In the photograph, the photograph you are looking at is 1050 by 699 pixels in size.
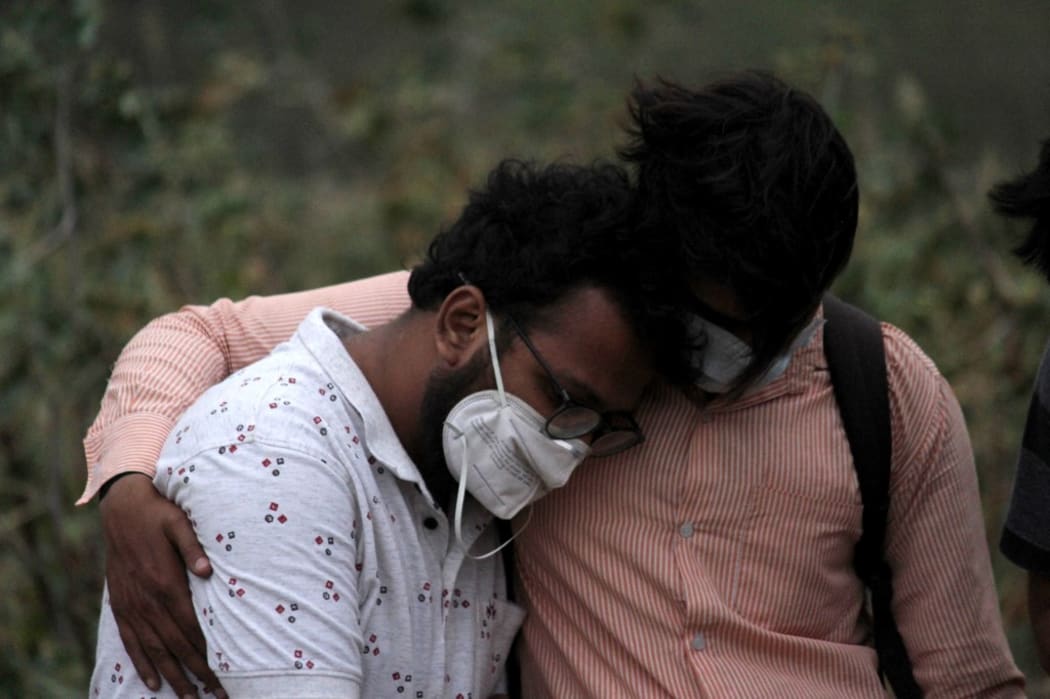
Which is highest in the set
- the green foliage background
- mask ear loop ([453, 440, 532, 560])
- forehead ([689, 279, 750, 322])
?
forehead ([689, 279, 750, 322])

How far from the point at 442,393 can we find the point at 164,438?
1.55 feet

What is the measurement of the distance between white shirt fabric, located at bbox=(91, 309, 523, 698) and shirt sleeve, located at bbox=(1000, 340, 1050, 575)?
886mm

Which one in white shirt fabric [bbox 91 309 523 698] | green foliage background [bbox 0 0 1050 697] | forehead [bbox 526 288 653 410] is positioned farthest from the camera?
green foliage background [bbox 0 0 1050 697]

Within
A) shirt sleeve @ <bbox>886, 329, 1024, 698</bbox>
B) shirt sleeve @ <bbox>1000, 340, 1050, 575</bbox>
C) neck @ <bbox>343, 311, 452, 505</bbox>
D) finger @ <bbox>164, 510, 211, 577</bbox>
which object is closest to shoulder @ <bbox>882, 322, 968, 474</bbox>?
shirt sleeve @ <bbox>886, 329, 1024, 698</bbox>

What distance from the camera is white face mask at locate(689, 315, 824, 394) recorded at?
228cm

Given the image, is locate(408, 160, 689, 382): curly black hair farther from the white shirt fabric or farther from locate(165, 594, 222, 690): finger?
locate(165, 594, 222, 690): finger

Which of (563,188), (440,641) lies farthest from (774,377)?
(440,641)

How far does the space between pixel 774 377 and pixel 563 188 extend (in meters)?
0.48

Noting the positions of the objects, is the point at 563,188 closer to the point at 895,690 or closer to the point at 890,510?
the point at 890,510

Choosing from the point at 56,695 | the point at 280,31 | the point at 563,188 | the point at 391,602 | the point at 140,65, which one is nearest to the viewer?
the point at 391,602

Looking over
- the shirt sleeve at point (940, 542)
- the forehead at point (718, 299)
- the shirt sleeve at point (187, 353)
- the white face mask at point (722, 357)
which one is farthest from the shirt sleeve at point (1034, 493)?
the shirt sleeve at point (187, 353)

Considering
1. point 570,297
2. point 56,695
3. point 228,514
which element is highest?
point 570,297

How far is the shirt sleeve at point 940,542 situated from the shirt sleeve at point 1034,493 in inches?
2.9

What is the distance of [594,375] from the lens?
230cm
